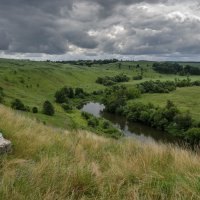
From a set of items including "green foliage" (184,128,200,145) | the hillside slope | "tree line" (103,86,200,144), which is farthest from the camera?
"tree line" (103,86,200,144)

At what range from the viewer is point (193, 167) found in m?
6.93

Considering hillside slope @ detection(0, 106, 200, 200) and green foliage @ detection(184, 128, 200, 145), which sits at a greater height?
hillside slope @ detection(0, 106, 200, 200)

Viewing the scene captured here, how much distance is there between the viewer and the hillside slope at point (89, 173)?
5.41m

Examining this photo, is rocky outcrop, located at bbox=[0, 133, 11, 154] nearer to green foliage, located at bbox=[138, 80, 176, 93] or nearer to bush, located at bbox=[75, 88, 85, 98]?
bush, located at bbox=[75, 88, 85, 98]

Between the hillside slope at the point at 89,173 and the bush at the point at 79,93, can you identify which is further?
the bush at the point at 79,93

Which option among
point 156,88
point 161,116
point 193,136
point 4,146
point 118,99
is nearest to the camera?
point 4,146

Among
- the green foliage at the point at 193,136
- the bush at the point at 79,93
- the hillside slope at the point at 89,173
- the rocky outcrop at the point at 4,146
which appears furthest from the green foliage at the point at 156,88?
the rocky outcrop at the point at 4,146

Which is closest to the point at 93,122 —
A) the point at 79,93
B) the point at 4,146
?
the point at 79,93

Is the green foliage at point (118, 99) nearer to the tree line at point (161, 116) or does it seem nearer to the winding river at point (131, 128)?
the tree line at point (161, 116)

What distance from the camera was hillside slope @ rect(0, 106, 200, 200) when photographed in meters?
5.41

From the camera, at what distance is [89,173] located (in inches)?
246

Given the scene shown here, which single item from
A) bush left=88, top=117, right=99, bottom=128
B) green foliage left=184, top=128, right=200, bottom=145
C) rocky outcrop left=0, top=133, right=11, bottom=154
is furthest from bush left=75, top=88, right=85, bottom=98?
rocky outcrop left=0, top=133, right=11, bottom=154

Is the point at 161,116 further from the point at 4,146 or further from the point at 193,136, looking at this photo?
the point at 4,146

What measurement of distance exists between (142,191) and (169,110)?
100404 mm
